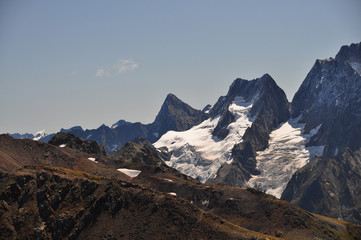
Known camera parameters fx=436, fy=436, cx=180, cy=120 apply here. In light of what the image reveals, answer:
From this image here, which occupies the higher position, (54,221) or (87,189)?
(87,189)

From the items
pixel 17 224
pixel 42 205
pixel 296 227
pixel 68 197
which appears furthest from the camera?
pixel 296 227

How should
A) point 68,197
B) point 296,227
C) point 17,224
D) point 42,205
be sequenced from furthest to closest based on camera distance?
1. point 296,227
2. point 68,197
3. point 42,205
4. point 17,224

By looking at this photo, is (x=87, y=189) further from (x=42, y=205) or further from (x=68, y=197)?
(x=42, y=205)

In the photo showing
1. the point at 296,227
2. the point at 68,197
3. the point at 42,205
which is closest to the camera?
the point at 42,205

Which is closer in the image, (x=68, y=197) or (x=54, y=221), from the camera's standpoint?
(x=54, y=221)

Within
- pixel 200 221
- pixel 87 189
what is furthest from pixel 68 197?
pixel 200 221

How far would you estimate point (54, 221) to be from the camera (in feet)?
508

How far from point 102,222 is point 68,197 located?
18645mm

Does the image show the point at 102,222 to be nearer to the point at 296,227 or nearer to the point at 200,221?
the point at 200,221

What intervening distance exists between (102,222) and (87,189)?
1925cm

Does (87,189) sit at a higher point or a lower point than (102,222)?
higher

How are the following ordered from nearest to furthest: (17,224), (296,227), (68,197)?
(17,224) < (68,197) < (296,227)

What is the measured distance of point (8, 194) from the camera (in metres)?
155

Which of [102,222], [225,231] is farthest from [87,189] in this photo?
[225,231]
